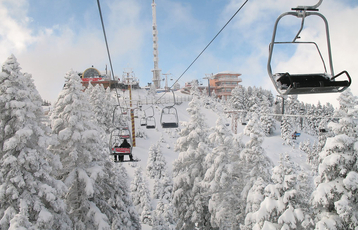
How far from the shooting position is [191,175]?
19219mm

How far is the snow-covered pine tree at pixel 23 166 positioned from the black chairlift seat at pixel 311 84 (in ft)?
38.3

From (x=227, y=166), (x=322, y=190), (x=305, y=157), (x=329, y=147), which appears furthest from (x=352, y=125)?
(x=305, y=157)

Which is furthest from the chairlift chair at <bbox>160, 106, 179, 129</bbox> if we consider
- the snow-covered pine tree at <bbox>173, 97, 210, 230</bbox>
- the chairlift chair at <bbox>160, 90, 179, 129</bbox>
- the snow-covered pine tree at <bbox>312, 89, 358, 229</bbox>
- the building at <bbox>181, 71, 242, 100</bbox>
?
the building at <bbox>181, 71, 242, 100</bbox>

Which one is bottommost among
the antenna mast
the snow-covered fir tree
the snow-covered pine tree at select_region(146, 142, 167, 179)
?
the snow-covered fir tree

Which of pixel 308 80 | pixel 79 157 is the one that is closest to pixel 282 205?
pixel 308 80

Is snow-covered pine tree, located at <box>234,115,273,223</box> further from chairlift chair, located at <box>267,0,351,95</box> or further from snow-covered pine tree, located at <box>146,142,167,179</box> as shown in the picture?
snow-covered pine tree, located at <box>146,142,167,179</box>

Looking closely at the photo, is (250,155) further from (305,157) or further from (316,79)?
(305,157)

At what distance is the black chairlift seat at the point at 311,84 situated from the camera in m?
4.20

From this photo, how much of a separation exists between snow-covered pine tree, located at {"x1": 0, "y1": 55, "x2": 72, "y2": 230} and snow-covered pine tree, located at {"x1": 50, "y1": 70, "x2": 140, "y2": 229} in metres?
1.61

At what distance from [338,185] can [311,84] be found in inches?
305

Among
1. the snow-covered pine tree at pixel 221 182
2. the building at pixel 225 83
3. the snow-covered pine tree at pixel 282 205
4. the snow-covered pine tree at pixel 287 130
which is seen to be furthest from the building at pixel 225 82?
the snow-covered pine tree at pixel 282 205

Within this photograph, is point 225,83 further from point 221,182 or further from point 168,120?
point 168,120

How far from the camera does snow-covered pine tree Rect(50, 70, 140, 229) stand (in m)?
14.6

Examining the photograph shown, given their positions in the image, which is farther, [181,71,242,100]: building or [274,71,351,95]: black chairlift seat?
[181,71,242,100]: building
